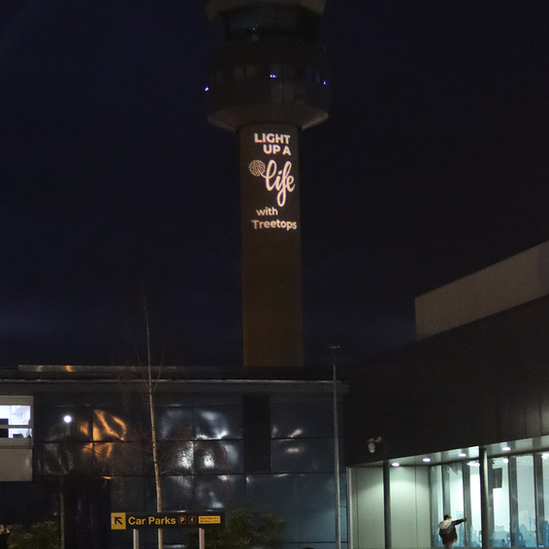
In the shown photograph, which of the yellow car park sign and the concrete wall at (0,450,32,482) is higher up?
the concrete wall at (0,450,32,482)

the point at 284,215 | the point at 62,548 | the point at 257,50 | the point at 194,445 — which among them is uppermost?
the point at 257,50

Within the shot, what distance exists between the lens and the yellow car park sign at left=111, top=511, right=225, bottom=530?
26125 mm

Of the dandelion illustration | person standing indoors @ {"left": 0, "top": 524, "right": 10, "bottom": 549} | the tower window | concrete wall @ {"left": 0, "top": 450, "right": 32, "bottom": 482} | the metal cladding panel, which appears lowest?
person standing indoors @ {"left": 0, "top": 524, "right": 10, "bottom": 549}

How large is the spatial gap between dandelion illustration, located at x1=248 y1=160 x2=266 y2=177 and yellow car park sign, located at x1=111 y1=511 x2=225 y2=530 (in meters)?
41.3

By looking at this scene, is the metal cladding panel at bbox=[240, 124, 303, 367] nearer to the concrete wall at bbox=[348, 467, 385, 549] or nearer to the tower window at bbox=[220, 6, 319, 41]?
the tower window at bbox=[220, 6, 319, 41]

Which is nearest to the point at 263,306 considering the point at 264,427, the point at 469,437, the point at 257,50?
the point at 257,50

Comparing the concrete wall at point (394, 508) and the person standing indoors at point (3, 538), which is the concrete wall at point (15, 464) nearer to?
the person standing indoors at point (3, 538)

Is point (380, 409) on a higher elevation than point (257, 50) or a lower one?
lower

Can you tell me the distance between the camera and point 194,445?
42.1 meters

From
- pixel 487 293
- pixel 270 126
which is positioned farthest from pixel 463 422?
pixel 270 126

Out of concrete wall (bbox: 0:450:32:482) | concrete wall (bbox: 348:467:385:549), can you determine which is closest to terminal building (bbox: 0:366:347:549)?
concrete wall (bbox: 0:450:32:482)

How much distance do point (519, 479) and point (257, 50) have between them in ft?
127

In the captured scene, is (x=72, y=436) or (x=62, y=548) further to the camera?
(x=72, y=436)

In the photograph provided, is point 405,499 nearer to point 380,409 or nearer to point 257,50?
point 380,409
